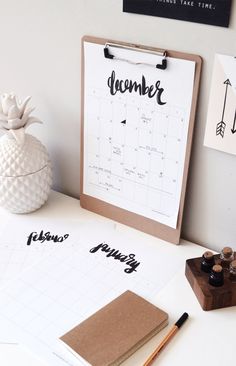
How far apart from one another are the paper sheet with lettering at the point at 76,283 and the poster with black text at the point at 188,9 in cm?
41

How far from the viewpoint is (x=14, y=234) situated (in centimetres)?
97

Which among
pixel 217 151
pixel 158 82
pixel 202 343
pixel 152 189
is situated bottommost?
pixel 202 343

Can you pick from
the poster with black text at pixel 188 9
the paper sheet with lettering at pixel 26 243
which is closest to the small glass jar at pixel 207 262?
the paper sheet with lettering at pixel 26 243

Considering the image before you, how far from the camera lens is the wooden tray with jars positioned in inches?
31.1

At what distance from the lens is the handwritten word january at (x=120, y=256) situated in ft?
2.93

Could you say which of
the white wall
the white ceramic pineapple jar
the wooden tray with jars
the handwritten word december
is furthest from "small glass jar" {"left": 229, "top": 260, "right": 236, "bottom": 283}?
the white ceramic pineapple jar

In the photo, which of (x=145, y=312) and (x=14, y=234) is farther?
(x=14, y=234)

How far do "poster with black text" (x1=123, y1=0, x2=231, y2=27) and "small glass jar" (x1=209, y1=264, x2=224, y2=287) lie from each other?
0.37 metres

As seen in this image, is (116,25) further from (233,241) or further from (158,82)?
(233,241)

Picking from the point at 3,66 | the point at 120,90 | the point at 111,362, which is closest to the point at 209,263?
the point at 111,362

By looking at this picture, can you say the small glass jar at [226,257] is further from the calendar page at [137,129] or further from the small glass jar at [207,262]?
the calendar page at [137,129]

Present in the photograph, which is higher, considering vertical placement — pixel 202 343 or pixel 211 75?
pixel 211 75

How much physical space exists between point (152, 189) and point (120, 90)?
19 cm

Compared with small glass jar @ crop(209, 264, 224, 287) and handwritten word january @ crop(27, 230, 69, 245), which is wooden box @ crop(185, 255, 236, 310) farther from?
handwritten word january @ crop(27, 230, 69, 245)
